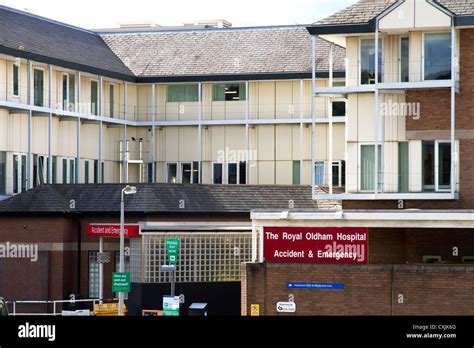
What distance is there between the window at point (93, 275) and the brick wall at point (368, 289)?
13.5m

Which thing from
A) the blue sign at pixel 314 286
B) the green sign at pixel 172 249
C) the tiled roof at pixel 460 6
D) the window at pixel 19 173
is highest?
the tiled roof at pixel 460 6

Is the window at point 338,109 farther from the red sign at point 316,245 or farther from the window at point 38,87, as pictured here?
the red sign at point 316,245

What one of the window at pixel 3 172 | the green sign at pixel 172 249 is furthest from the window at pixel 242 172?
the green sign at pixel 172 249

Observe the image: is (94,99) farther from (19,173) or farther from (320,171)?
(320,171)

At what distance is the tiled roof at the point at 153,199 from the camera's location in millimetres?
52094

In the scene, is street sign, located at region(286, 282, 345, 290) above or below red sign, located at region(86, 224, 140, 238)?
below

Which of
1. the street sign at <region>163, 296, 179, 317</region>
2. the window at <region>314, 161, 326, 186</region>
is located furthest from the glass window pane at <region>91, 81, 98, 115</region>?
the street sign at <region>163, 296, 179, 317</region>

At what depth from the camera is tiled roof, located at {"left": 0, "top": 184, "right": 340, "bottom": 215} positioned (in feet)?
171

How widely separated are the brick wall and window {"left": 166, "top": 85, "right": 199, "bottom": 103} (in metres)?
29.0

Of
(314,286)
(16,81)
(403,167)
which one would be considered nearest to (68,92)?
(16,81)

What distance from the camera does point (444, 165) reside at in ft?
139

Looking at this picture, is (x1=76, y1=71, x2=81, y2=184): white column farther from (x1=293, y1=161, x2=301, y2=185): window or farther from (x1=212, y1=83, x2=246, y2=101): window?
(x1=293, y1=161, x2=301, y2=185): window

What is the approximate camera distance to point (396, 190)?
43.1 m
